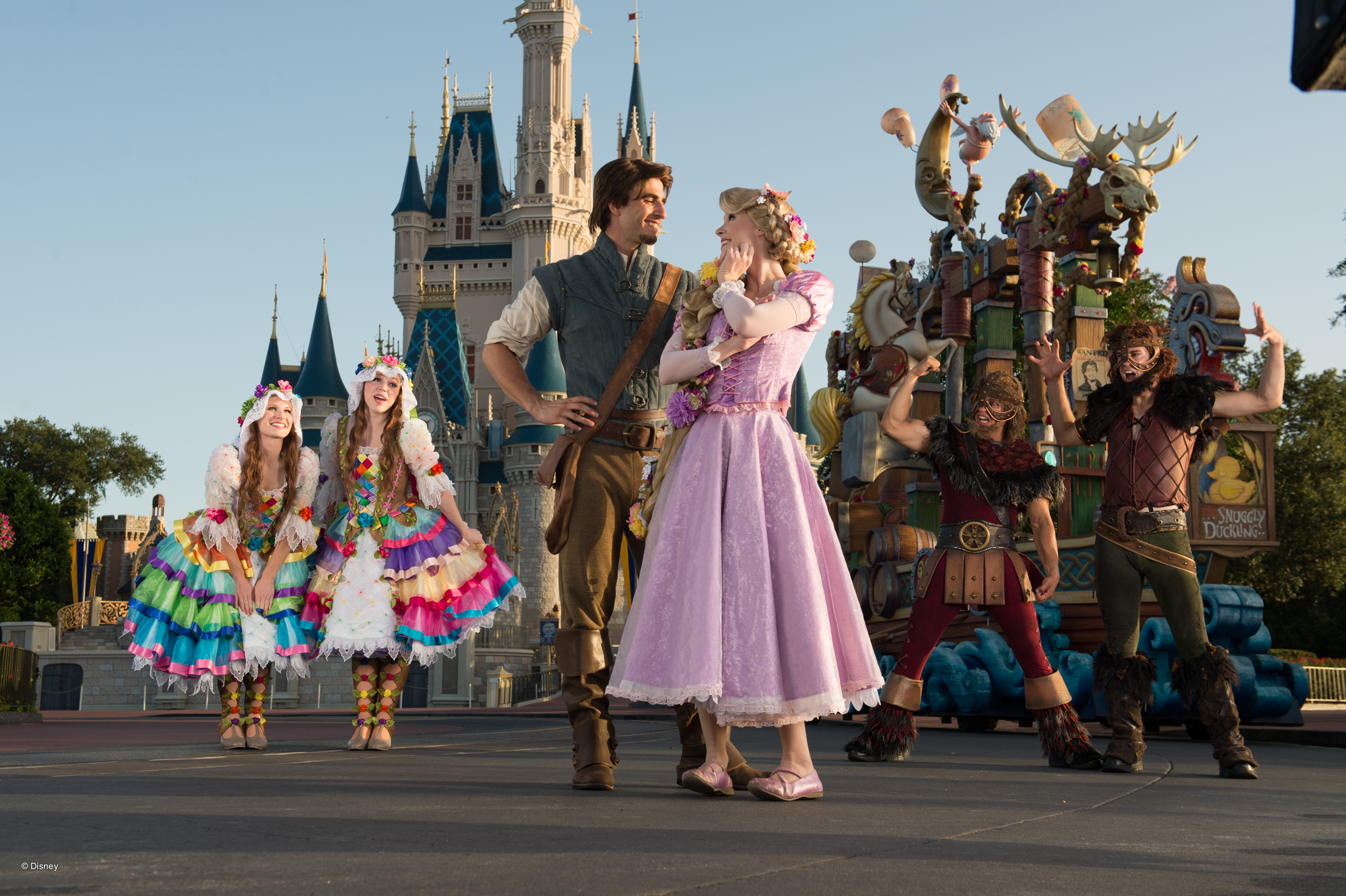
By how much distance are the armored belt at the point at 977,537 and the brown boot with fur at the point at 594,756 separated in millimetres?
1894

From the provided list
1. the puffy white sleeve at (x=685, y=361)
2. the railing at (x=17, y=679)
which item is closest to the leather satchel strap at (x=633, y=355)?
the puffy white sleeve at (x=685, y=361)

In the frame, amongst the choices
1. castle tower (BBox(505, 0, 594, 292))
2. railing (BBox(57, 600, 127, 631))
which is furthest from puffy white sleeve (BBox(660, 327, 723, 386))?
castle tower (BBox(505, 0, 594, 292))

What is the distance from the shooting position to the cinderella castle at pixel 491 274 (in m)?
53.5

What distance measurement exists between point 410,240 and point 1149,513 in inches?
2673

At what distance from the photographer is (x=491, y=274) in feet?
226

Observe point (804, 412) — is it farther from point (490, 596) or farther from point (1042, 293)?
point (490, 596)

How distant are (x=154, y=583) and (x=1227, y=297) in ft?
21.7

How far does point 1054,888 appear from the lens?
2.07 meters

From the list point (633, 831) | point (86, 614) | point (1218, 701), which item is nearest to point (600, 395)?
point (633, 831)

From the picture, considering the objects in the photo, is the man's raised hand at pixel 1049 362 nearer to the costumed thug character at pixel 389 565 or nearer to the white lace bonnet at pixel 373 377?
the costumed thug character at pixel 389 565

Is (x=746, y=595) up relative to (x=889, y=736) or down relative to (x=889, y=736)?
up

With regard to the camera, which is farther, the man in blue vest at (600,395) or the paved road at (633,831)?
the man in blue vest at (600,395)

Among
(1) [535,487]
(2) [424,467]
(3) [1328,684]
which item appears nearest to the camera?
(2) [424,467]

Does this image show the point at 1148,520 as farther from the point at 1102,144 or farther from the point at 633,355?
the point at 1102,144
